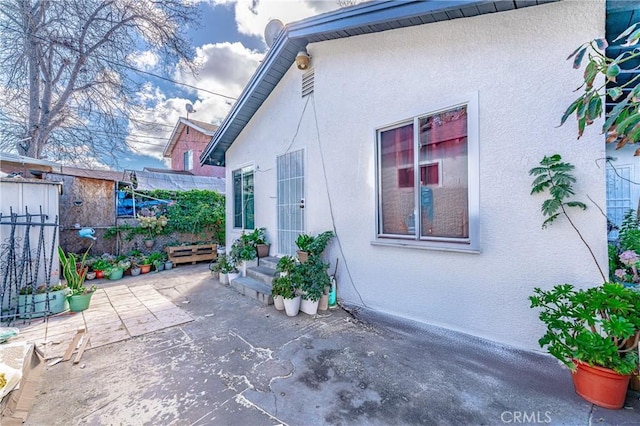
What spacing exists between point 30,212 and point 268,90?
4996 mm

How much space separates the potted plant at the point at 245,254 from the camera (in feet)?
18.7

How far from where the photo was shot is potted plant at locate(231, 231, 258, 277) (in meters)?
5.70

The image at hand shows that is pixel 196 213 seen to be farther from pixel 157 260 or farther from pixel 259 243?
pixel 259 243

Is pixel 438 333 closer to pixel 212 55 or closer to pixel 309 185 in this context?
pixel 309 185

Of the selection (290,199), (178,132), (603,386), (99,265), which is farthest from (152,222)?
(178,132)

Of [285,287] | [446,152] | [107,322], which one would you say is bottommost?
[107,322]

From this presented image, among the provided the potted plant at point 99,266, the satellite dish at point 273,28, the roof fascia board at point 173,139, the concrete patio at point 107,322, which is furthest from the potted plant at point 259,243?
the roof fascia board at point 173,139

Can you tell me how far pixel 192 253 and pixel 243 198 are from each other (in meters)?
2.86

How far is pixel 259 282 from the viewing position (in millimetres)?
5129

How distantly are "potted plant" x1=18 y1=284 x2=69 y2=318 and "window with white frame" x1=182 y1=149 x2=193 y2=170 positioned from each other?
12.8m

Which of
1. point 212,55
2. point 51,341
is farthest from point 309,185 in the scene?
point 212,55

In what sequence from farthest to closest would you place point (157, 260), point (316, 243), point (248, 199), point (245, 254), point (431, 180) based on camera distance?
point (157, 260), point (248, 199), point (245, 254), point (316, 243), point (431, 180)

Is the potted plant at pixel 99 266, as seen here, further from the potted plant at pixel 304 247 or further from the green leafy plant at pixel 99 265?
the potted plant at pixel 304 247

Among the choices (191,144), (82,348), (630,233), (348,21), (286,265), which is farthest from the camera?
(191,144)
